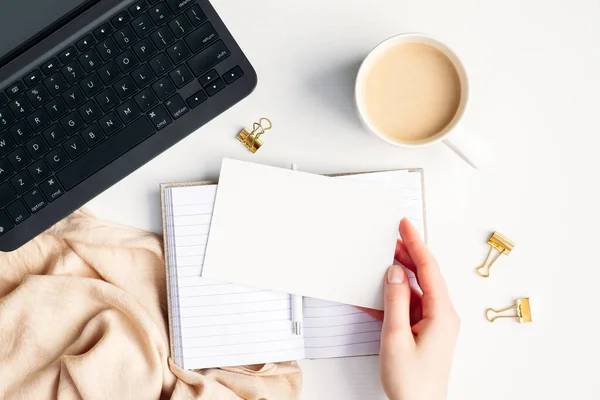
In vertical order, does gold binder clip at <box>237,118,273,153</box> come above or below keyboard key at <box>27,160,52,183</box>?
above

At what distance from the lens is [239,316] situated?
0.71m

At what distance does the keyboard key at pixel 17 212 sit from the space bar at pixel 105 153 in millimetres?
49

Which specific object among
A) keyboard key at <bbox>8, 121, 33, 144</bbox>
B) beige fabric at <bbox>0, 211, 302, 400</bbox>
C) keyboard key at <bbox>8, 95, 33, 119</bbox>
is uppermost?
keyboard key at <bbox>8, 95, 33, 119</bbox>

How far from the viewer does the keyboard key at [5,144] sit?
2.09 ft

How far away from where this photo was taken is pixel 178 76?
0.64 m

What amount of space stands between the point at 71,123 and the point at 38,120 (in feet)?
0.12

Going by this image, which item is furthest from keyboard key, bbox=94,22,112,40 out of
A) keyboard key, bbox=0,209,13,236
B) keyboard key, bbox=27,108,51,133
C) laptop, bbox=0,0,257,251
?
keyboard key, bbox=0,209,13,236

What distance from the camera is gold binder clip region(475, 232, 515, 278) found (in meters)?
0.71

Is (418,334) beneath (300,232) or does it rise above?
beneath

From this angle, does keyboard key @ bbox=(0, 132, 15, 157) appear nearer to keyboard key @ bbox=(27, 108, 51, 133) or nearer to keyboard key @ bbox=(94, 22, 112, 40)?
keyboard key @ bbox=(27, 108, 51, 133)

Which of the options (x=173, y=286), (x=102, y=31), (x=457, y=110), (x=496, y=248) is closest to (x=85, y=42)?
(x=102, y=31)

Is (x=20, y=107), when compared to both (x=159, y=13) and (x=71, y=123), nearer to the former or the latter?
(x=71, y=123)

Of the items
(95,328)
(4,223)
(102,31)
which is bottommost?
(95,328)

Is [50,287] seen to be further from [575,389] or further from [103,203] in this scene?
[575,389]
